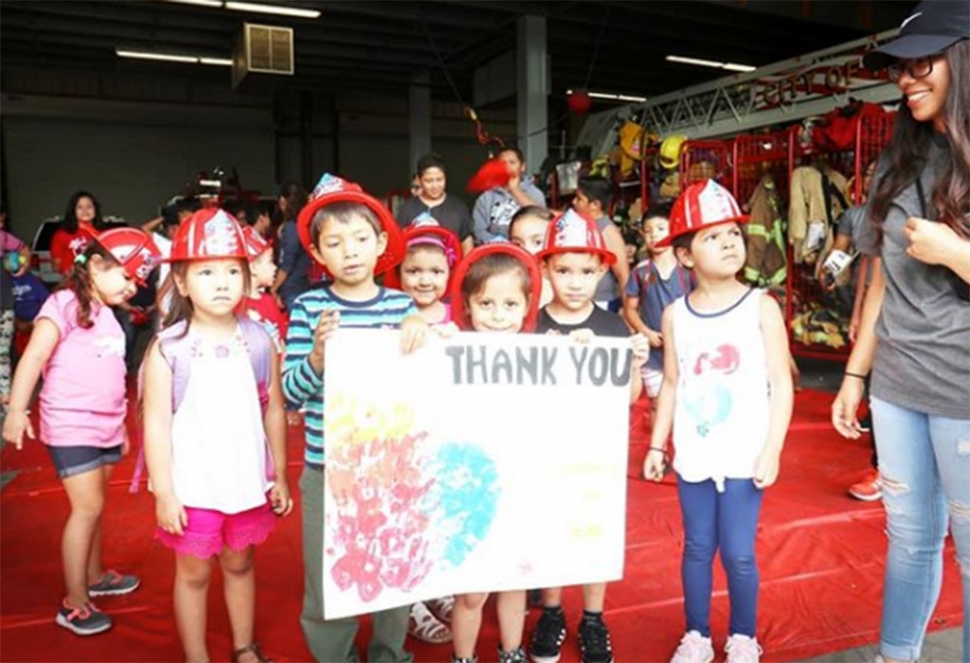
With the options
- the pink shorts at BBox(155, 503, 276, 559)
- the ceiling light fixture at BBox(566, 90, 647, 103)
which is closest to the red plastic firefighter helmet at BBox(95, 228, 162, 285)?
the pink shorts at BBox(155, 503, 276, 559)

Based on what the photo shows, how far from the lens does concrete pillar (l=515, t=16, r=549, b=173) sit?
1171 cm

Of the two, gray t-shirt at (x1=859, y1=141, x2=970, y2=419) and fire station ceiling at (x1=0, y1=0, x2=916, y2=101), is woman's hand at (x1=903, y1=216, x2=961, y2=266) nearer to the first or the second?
gray t-shirt at (x1=859, y1=141, x2=970, y2=419)

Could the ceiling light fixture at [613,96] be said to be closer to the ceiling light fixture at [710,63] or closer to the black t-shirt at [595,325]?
the ceiling light fixture at [710,63]

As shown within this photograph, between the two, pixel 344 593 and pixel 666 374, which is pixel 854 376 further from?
pixel 344 593

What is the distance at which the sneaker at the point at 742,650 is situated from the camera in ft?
7.34

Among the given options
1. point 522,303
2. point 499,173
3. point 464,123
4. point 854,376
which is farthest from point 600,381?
point 464,123

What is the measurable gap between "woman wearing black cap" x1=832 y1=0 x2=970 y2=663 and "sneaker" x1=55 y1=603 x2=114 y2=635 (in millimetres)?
2427

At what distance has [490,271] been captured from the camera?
7.30 feet

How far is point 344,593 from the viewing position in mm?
1843

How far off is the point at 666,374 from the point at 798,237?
4897 millimetres

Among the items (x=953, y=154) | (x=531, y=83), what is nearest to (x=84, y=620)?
(x=953, y=154)

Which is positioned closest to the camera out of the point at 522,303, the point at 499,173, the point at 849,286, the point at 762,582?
the point at 522,303

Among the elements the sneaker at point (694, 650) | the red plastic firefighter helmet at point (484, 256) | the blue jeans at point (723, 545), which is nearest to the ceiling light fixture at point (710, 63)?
the red plastic firefighter helmet at point (484, 256)

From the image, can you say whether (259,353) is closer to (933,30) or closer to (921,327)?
(921,327)
